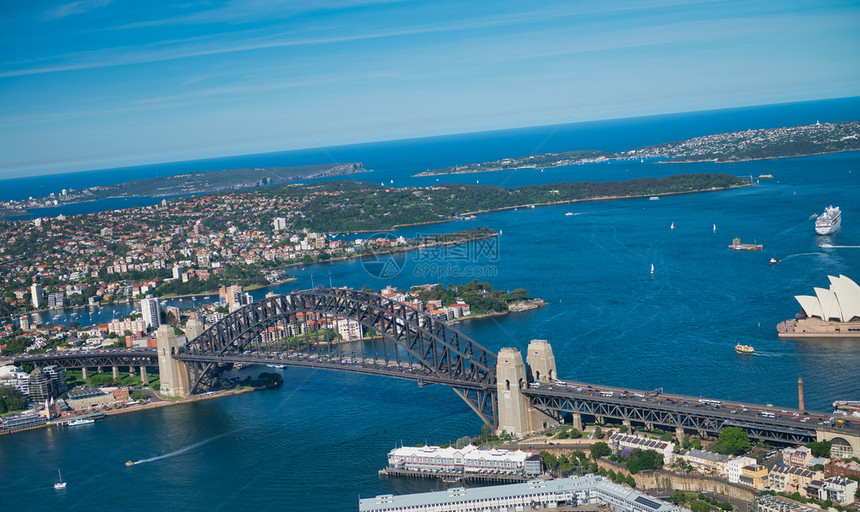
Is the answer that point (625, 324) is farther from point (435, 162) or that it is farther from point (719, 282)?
point (435, 162)

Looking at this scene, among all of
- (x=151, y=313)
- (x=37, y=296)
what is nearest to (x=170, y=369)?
(x=151, y=313)

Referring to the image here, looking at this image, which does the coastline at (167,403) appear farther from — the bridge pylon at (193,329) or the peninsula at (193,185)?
the peninsula at (193,185)

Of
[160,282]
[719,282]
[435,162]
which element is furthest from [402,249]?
[435,162]

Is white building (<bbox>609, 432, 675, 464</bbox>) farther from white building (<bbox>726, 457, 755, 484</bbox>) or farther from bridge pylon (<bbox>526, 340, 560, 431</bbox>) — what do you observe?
bridge pylon (<bbox>526, 340, 560, 431</bbox>)

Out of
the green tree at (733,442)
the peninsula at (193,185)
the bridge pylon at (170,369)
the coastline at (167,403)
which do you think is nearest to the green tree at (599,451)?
the green tree at (733,442)

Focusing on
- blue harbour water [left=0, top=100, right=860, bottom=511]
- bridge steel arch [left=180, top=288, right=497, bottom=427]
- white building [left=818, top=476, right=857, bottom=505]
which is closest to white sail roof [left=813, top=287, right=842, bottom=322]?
blue harbour water [left=0, top=100, right=860, bottom=511]
